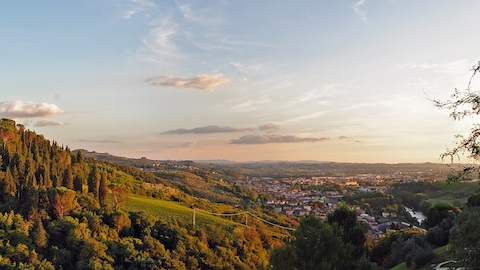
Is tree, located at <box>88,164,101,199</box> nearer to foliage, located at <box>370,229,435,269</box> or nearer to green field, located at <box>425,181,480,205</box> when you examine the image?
foliage, located at <box>370,229,435,269</box>

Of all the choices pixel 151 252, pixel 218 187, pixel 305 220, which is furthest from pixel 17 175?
pixel 218 187

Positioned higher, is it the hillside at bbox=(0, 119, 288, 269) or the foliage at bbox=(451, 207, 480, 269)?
the foliage at bbox=(451, 207, 480, 269)

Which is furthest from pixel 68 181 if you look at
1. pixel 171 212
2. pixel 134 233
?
pixel 171 212

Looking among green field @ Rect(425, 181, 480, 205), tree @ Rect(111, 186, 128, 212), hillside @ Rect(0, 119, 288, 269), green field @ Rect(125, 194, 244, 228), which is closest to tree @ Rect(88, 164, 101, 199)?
hillside @ Rect(0, 119, 288, 269)

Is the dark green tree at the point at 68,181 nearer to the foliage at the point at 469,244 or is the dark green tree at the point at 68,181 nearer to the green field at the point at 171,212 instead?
the green field at the point at 171,212

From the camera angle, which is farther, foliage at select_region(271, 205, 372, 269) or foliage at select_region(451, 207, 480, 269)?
foliage at select_region(271, 205, 372, 269)

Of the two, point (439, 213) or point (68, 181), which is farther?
point (68, 181)

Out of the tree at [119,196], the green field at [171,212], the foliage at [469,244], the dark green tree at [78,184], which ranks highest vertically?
the foliage at [469,244]

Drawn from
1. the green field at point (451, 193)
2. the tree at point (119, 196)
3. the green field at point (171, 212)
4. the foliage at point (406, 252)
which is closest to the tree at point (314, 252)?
the foliage at point (406, 252)

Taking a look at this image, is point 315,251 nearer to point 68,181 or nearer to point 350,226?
point 350,226
